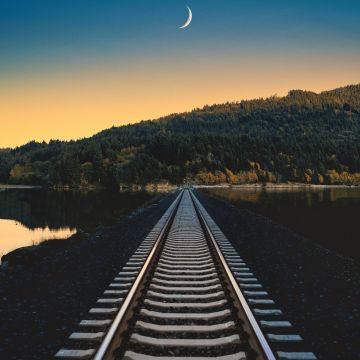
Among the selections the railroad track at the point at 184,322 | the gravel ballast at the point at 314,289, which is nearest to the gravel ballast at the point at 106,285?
the gravel ballast at the point at 314,289

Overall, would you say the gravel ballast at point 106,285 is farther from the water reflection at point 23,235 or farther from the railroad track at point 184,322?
the water reflection at point 23,235

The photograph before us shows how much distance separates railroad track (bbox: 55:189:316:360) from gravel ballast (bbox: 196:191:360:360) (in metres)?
0.66

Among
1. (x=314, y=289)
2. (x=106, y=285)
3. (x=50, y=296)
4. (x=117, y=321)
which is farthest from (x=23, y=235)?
(x=117, y=321)

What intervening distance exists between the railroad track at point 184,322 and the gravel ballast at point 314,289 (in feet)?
2.18

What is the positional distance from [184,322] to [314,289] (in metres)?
5.55

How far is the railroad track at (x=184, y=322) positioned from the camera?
19.9 ft

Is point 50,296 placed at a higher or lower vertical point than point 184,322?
lower

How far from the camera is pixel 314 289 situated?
11.4 metres

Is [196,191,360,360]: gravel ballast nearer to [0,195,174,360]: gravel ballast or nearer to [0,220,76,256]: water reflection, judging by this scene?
[0,195,174,360]: gravel ballast

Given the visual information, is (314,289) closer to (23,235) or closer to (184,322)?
(184,322)

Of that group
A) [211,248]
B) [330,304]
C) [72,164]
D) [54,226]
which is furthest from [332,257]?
[72,164]

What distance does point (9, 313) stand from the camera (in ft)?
29.9

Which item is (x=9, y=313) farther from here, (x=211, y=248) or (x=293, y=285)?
(x=211, y=248)

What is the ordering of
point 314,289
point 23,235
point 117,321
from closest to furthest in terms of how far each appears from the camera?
point 117,321, point 314,289, point 23,235
